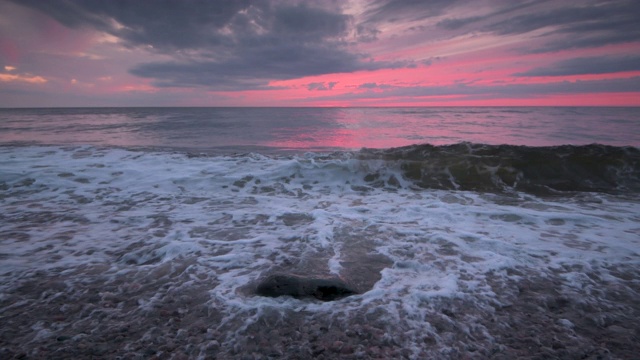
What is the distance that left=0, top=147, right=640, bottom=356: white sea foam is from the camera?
3.81 meters

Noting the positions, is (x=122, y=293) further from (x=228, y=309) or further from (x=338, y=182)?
(x=338, y=182)

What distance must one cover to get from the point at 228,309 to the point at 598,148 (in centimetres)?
1434

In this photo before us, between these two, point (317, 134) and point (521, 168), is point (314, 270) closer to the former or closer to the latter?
point (521, 168)

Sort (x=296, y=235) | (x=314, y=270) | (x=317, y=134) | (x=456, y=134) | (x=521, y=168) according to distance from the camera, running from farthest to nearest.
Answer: (x=317, y=134)
(x=456, y=134)
(x=521, y=168)
(x=296, y=235)
(x=314, y=270)

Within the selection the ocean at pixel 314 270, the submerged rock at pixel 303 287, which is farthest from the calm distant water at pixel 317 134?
the submerged rock at pixel 303 287

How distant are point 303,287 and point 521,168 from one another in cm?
980

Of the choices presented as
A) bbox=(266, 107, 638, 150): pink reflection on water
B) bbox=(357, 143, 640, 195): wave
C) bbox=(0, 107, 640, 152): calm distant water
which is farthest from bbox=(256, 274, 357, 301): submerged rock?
bbox=(266, 107, 638, 150): pink reflection on water

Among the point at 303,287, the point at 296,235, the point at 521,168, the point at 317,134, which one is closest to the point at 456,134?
the point at 317,134

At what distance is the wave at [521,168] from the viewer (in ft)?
31.1

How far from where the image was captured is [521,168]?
10594 millimetres

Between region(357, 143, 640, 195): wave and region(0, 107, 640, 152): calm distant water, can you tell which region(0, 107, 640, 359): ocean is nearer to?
region(357, 143, 640, 195): wave

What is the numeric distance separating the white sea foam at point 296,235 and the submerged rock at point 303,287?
12cm

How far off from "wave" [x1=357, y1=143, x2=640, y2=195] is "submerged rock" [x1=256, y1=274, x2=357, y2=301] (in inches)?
261

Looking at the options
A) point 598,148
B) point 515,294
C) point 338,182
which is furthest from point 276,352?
point 598,148
